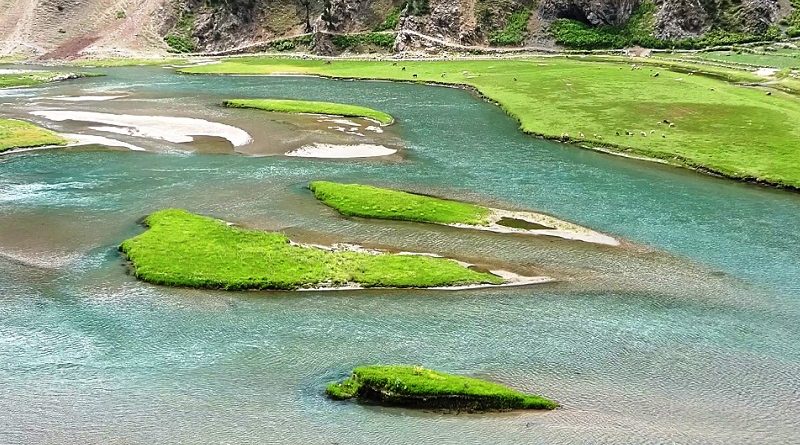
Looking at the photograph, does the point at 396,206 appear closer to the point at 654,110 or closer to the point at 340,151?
the point at 340,151

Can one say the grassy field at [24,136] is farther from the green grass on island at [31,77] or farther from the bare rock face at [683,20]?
the bare rock face at [683,20]

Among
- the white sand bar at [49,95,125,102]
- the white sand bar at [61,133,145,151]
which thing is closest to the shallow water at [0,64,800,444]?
the white sand bar at [61,133,145,151]

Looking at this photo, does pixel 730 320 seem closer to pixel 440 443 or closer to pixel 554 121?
pixel 440 443

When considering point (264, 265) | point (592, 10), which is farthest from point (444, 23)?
point (264, 265)

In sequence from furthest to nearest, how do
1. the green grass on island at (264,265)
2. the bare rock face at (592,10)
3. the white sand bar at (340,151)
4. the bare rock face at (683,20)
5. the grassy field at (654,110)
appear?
the bare rock face at (592,10) < the bare rock face at (683,20) < the white sand bar at (340,151) < the grassy field at (654,110) < the green grass on island at (264,265)

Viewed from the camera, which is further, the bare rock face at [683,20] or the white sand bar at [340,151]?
the bare rock face at [683,20]

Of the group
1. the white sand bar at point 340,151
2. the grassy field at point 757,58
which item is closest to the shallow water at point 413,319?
the white sand bar at point 340,151

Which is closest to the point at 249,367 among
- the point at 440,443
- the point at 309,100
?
the point at 440,443
